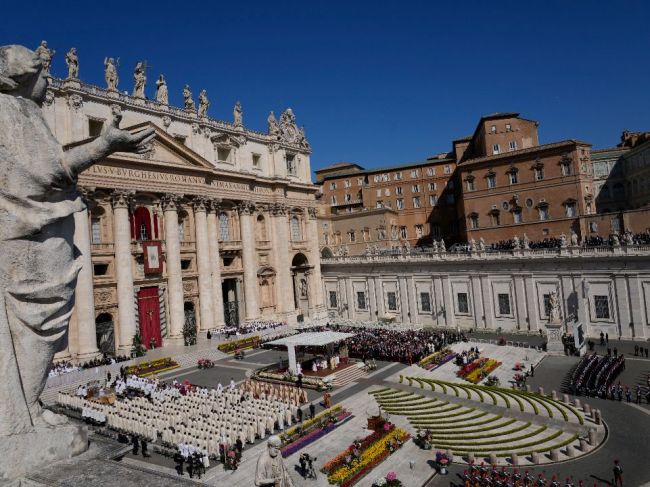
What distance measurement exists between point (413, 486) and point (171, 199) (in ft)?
104

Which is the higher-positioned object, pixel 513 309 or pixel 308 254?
pixel 308 254

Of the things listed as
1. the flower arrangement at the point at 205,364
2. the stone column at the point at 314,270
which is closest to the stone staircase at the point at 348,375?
the flower arrangement at the point at 205,364

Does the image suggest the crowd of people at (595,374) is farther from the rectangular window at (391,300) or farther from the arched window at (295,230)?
the arched window at (295,230)

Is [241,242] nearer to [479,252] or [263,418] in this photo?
[479,252]

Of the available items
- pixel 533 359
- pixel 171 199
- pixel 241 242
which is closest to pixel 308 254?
pixel 241 242

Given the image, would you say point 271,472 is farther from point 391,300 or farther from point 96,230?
point 391,300

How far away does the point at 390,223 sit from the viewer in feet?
228

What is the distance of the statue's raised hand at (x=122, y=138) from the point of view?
15.0ft

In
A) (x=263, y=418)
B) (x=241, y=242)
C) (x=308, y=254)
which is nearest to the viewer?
(x=263, y=418)

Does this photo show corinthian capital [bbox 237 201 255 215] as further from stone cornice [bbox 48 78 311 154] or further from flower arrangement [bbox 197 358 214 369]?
flower arrangement [bbox 197 358 214 369]

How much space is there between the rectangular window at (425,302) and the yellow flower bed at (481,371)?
15725 millimetres

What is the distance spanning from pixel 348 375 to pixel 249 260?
71.1 ft

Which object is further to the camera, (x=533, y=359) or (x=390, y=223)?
(x=390, y=223)

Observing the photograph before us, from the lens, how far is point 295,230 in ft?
Answer: 186
